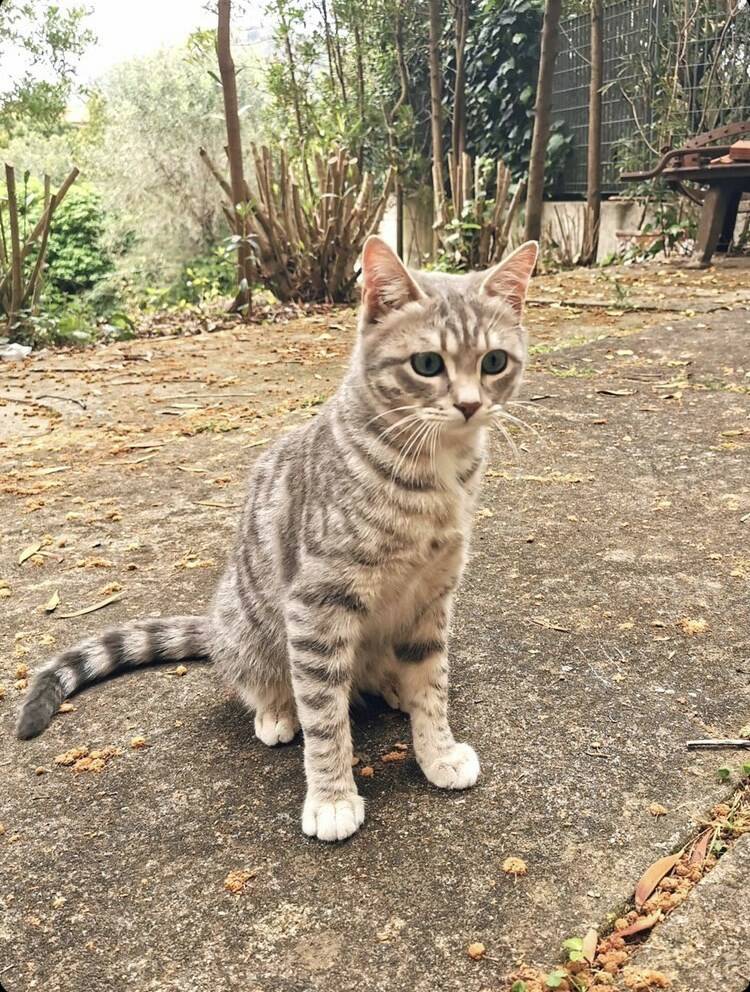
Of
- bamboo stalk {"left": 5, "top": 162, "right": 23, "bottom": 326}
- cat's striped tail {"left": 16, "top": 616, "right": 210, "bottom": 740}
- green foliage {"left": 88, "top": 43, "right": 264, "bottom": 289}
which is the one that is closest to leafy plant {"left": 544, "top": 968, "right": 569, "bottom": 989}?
cat's striped tail {"left": 16, "top": 616, "right": 210, "bottom": 740}

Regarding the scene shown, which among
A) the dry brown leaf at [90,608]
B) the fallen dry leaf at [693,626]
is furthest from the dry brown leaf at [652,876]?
the dry brown leaf at [90,608]

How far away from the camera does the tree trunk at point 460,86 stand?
430 inches

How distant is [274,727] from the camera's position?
2021 mm

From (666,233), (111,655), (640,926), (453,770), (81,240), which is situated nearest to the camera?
(640,926)

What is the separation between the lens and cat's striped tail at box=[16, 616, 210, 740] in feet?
6.82

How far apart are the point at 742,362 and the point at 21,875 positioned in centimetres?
423

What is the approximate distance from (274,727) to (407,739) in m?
0.31

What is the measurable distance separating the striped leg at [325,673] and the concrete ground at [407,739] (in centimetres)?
11

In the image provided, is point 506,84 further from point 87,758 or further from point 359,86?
point 87,758

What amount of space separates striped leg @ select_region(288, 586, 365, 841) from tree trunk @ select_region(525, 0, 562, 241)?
7.80 meters

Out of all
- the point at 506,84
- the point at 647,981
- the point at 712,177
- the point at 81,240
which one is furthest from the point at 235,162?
the point at 81,240

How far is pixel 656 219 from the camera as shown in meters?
9.75

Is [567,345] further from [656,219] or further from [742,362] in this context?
[656,219]

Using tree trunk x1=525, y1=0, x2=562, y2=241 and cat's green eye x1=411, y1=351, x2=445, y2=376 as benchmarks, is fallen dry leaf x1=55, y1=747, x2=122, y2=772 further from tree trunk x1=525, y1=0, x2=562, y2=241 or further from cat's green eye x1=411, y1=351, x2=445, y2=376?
tree trunk x1=525, y1=0, x2=562, y2=241
